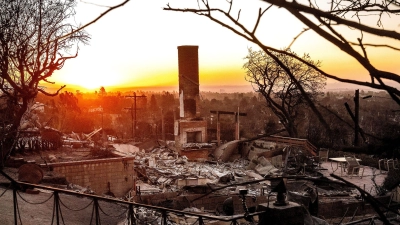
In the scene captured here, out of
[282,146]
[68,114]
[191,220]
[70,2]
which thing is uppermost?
[70,2]

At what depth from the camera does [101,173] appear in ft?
40.6

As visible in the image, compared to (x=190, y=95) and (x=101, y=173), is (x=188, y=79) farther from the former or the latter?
(x=101, y=173)

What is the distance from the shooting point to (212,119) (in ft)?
105

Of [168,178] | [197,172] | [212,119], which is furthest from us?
[212,119]

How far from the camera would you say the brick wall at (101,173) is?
11.8m

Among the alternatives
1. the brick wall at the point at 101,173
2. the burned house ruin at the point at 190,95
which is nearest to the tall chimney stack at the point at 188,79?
the burned house ruin at the point at 190,95

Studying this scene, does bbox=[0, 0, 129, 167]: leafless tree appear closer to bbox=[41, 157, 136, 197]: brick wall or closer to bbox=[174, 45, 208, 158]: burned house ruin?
bbox=[41, 157, 136, 197]: brick wall

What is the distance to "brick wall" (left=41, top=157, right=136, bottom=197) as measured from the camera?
11.8m

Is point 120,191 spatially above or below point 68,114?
below

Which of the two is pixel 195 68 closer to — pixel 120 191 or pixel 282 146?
pixel 282 146

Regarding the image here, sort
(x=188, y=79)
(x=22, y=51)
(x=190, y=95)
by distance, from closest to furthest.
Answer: (x=22, y=51)
(x=188, y=79)
(x=190, y=95)

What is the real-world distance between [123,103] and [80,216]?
125 feet

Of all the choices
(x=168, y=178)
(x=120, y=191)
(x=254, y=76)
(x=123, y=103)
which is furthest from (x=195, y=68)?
(x=123, y=103)

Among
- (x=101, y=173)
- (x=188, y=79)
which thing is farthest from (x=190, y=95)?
(x=101, y=173)
